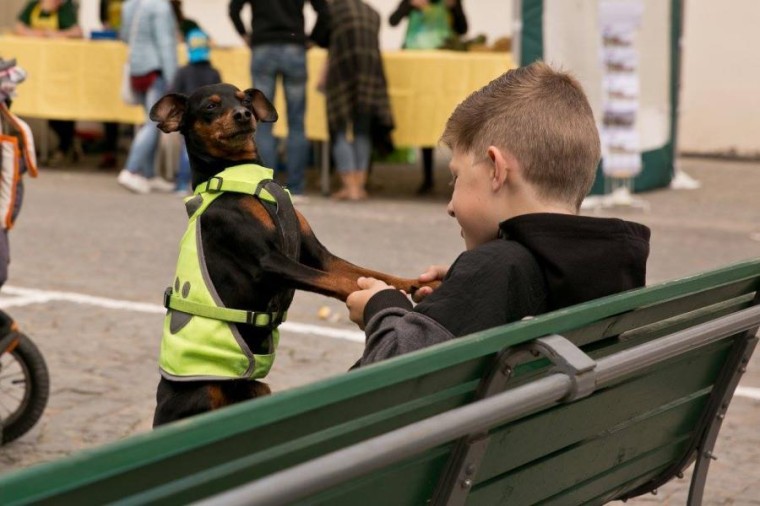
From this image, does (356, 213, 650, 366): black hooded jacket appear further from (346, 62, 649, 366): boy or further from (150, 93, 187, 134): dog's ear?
(150, 93, 187, 134): dog's ear

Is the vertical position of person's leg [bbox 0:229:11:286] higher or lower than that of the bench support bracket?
lower

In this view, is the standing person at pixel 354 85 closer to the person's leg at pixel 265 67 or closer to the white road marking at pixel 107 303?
the person's leg at pixel 265 67

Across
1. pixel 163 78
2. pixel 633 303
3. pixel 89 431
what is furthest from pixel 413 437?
pixel 163 78

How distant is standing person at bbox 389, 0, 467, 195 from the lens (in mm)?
13016

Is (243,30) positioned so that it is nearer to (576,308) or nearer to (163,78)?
(163,78)

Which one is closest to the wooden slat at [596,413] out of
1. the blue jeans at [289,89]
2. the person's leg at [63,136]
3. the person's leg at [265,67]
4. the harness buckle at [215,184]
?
the harness buckle at [215,184]

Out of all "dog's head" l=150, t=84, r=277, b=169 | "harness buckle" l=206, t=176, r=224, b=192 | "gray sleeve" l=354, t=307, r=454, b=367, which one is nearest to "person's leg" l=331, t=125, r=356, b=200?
"dog's head" l=150, t=84, r=277, b=169

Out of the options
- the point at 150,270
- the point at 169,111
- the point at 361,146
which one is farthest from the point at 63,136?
the point at 169,111

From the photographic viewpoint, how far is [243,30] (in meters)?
12.3

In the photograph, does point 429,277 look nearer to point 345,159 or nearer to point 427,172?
point 345,159

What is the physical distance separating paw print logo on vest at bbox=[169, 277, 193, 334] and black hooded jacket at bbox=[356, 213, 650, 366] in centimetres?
72

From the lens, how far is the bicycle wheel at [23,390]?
5.15 metres

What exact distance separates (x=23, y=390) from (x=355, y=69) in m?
7.10

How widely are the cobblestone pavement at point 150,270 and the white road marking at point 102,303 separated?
1 centimetres
